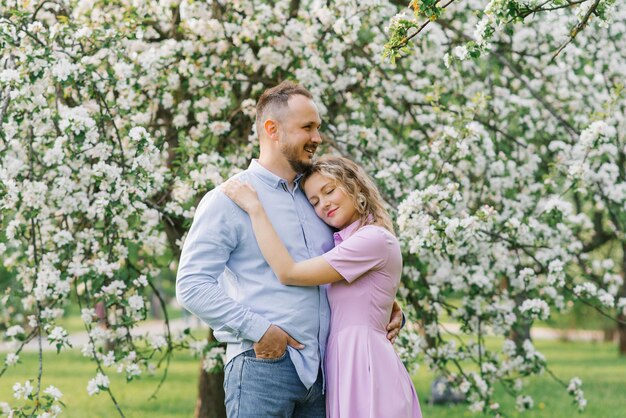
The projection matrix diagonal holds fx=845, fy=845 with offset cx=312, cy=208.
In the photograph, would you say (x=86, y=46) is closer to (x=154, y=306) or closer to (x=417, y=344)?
(x=417, y=344)

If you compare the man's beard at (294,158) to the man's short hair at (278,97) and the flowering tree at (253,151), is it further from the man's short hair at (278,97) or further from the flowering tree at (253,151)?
the flowering tree at (253,151)

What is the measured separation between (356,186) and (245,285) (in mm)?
606

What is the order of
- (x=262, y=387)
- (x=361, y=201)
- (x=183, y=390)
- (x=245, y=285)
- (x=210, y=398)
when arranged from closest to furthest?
(x=262, y=387), (x=245, y=285), (x=361, y=201), (x=210, y=398), (x=183, y=390)

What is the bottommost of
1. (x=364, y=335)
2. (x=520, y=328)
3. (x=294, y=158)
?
(x=520, y=328)

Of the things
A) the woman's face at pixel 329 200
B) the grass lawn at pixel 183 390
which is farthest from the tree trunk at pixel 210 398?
the woman's face at pixel 329 200

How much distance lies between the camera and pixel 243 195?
305 centimetres

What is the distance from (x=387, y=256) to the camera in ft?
10.5

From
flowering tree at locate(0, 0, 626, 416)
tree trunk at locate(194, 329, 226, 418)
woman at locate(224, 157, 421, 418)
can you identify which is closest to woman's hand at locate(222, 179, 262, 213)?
woman at locate(224, 157, 421, 418)

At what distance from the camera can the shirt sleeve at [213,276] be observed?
287cm

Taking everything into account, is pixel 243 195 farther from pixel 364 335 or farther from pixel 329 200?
pixel 364 335

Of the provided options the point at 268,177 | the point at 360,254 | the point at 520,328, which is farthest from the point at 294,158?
the point at 520,328

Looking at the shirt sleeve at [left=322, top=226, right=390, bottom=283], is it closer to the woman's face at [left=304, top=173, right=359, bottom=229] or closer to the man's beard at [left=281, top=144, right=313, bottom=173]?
the woman's face at [left=304, top=173, right=359, bottom=229]

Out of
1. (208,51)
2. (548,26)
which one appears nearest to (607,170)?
(548,26)

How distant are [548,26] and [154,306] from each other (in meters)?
28.6
